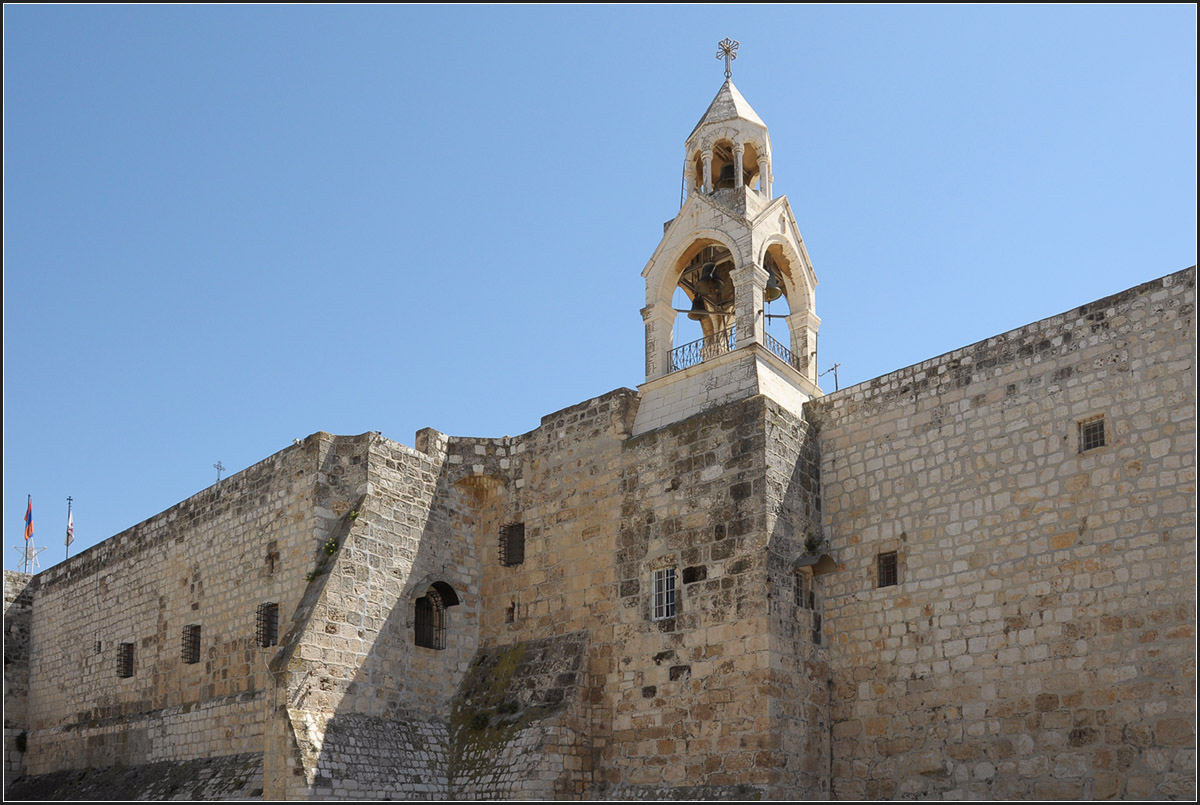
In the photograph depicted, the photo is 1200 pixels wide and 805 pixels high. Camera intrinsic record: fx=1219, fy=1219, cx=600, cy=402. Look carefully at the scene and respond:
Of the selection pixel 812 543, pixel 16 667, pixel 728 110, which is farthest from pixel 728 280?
pixel 16 667

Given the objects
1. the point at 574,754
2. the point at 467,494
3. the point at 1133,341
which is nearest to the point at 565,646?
the point at 574,754

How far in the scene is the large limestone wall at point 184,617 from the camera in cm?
1847

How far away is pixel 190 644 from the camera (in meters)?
20.3

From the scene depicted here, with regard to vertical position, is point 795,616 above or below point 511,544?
below

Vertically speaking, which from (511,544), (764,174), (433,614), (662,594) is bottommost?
(433,614)

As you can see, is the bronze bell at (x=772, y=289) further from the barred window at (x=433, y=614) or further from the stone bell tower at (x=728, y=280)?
the barred window at (x=433, y=614)

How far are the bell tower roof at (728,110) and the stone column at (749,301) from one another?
2.97 metres

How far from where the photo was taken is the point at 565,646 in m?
17.7

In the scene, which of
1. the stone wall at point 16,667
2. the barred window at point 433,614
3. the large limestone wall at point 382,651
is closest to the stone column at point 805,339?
the large limestone wall at point 382,651

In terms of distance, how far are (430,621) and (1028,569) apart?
8920mm

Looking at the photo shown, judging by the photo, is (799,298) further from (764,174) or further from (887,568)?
(887,568)

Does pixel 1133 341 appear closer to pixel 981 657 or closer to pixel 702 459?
pixel 981 657

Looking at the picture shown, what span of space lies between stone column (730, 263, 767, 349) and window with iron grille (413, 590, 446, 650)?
238 inches

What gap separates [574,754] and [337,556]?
4.41 m
